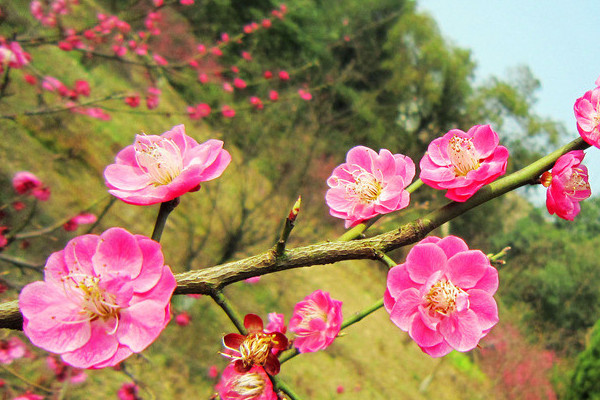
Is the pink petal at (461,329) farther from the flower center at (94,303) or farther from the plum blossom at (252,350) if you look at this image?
the flower center at (94,303)

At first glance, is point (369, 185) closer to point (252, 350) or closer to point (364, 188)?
point (364, 188)

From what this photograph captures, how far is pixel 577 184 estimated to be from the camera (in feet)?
1.96

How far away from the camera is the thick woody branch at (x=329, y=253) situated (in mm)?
473

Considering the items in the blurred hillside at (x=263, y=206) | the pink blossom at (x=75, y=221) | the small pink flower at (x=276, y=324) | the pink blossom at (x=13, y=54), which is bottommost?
the blurred hillside at (x=263, y=206)

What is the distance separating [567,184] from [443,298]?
0.88 ft

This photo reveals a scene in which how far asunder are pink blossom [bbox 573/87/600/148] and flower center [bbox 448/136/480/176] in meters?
0.16

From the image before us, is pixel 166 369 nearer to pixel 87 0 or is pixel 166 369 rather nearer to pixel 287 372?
pixel 287 372

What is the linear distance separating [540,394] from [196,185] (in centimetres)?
697

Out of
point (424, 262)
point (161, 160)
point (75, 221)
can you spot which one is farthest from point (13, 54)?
point (424, 262)


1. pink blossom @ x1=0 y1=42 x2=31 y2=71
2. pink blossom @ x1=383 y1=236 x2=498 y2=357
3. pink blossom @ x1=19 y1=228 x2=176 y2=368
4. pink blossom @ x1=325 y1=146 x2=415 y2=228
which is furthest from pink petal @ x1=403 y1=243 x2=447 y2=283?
pink blossom @ x1=0 y1=42 x2=31 y2=71

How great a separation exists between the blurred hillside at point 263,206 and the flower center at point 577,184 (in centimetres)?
181

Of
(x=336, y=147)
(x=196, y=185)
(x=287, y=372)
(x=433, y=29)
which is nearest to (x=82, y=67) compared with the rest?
(x=336, y=147)

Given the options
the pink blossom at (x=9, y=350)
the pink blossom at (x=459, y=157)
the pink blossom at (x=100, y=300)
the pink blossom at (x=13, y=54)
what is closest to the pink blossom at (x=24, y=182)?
the pink blossom at (x=13, y=54)

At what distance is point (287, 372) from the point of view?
186 inches
